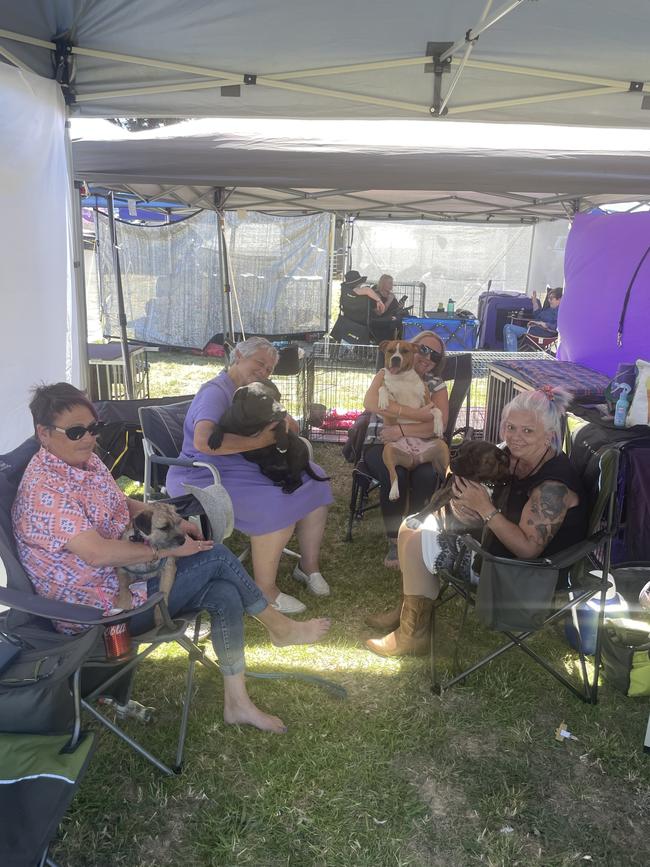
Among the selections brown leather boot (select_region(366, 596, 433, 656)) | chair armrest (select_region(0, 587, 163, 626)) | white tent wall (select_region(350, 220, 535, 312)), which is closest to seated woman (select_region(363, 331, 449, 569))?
brown leather boot (select_region(366, 596, 433, 656))

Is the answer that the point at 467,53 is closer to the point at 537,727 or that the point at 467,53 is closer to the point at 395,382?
the point at 395,382

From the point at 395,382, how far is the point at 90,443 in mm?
2480

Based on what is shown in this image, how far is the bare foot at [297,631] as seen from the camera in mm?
2916

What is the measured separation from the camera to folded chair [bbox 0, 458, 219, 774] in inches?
73.5

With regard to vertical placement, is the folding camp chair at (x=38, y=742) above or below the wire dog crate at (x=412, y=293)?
below

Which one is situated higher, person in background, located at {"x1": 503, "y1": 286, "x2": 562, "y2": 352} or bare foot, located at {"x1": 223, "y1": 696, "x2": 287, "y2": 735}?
person in background, located at {"x1": 503, "y1": 286, "x2": 562, "y2": 352}

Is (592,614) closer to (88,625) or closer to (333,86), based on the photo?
(88,625)

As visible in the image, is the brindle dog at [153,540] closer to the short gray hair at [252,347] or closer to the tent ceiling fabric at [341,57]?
the short gray hair at [252,347]

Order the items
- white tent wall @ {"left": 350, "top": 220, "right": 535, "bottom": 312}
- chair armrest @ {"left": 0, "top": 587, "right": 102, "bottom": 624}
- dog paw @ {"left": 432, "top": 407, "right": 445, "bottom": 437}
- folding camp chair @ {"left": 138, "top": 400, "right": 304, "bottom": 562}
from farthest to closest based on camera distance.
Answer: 1. white tent wall @ {"left": 350, "top": 220, "right": 535, "bottom": 312}
2. dog paw @ {"left": 432, "top": 407, "right": 445, "bottom": 437}
3. folding camp chair @ {"left": 138, "top": 400, "right": 304, "bottom": 562}
4. chair armrest @ {"left": 0, "top": 587, "right": 102, "bottom": 624}

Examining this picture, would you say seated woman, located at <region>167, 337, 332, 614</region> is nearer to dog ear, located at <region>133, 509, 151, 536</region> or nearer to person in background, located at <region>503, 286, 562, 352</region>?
dog ear, located at <region>133, 509, 151, 536</region>

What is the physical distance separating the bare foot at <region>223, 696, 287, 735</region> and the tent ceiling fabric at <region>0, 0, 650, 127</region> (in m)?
2.98

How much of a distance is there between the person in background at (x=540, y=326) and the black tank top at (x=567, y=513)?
842cm

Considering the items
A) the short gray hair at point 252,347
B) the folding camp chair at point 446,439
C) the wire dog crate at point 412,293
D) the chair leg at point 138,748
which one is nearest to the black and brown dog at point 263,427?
the short gray hair at point 252,347

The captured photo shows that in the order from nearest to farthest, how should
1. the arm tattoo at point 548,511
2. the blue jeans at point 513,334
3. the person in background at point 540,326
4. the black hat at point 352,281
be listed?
the arm tattoo at point 548,511
the person in background at point 540,326
the blue jeans at point 513,334
the black hat at point 352,281
